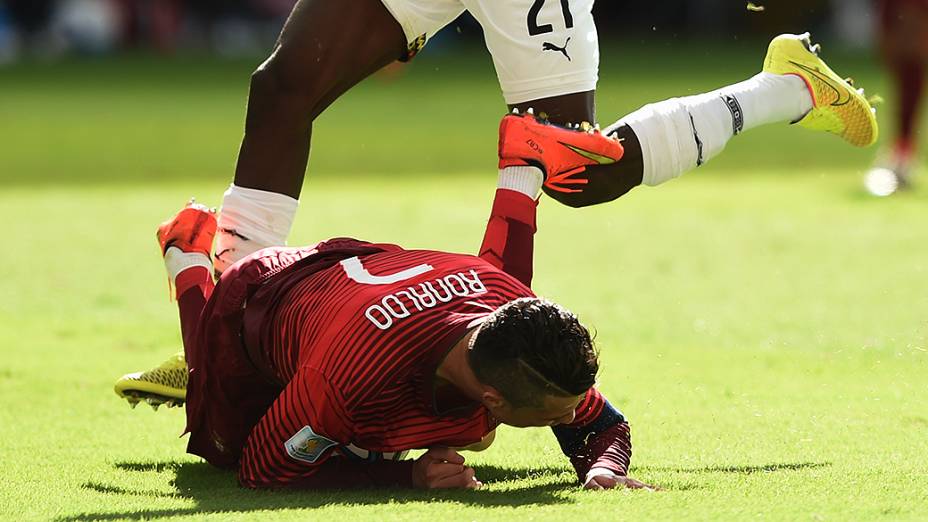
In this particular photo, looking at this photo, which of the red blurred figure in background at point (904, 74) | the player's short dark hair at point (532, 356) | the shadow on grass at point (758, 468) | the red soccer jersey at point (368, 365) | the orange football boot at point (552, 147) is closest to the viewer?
the player's short dark hair at point (532, 356)

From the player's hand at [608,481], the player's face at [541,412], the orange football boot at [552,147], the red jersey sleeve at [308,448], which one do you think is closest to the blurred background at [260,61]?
the orange football boot at [552,147]

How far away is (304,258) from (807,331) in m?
2.68

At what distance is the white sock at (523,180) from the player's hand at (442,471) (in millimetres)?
833

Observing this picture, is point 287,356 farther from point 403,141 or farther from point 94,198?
point 403,141

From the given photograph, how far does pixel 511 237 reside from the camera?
4.18 meters

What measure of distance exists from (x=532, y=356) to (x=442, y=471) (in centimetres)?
54

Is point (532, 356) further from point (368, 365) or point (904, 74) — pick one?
point (904, 74)

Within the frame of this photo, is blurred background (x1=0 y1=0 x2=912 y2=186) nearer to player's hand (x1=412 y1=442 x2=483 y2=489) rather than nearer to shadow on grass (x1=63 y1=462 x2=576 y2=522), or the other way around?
shadow on grass (x1=63 y1=462 x2=576 y2=522)

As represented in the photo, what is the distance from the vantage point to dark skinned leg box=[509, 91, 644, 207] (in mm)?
4473

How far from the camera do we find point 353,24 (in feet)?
15.0

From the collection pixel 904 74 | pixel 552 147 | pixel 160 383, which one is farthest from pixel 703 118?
pixel 904 74

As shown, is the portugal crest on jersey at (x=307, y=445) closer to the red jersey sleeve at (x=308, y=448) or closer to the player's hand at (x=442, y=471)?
the red jersey sleeve at (x=308, y=448)

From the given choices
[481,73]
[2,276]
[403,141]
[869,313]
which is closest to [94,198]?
[2,276]

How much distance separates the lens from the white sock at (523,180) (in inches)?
168
